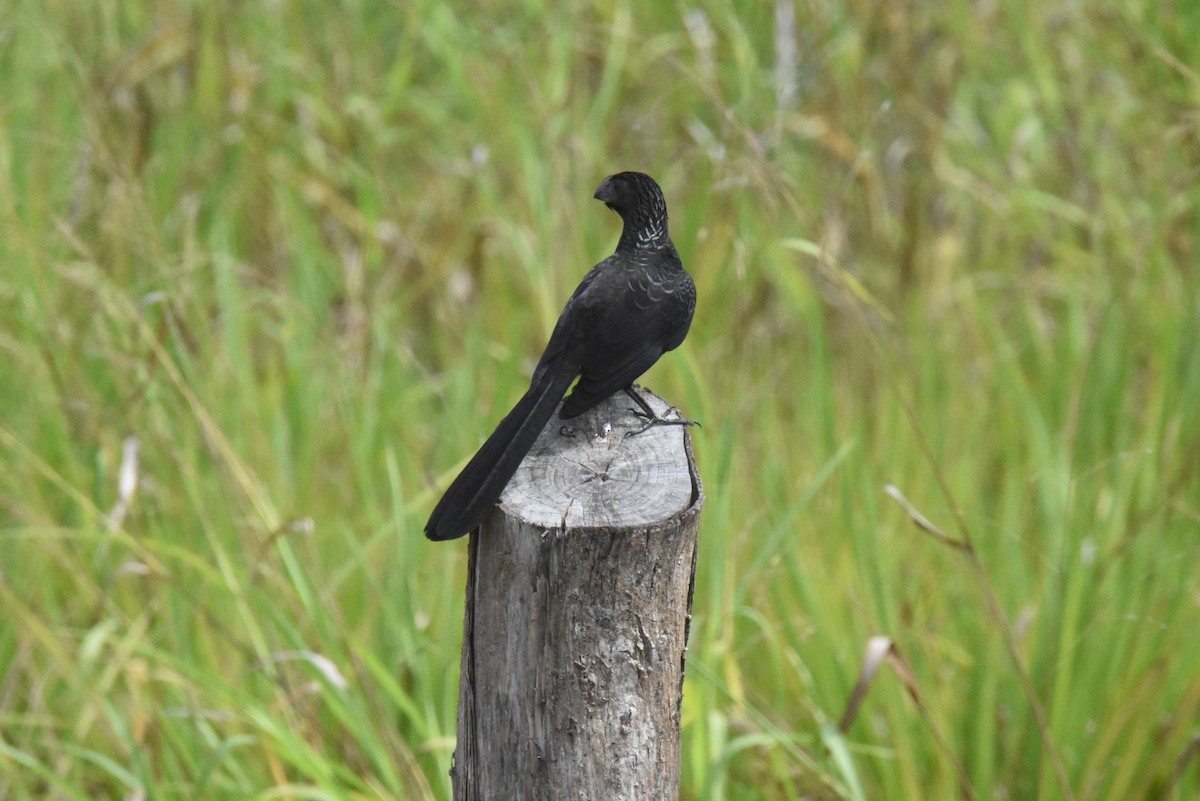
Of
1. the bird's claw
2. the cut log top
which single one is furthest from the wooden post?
the bird's claw

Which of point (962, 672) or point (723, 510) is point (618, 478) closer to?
point (723, 510)

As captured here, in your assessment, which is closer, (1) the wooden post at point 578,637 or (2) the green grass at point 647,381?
(1) the wooden post at point 578,637

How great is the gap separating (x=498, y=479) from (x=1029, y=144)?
11.2 feet

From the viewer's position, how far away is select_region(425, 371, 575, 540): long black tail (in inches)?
56.3

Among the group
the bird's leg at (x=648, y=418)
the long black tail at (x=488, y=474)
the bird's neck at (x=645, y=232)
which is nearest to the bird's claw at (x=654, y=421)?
the bird's leg at (x=648, y=418)

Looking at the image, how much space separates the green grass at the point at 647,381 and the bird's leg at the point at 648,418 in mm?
296

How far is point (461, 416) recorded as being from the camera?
2932mm

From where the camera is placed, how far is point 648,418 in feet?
6.00

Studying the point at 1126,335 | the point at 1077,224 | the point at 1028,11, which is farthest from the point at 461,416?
the point at 1028,11

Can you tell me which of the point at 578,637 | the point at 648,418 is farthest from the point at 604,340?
the point at 578,637

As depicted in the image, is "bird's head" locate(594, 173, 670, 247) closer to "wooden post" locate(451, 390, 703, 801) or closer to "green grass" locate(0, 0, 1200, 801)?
"green grass" locate(0, 0, 1200, 801)

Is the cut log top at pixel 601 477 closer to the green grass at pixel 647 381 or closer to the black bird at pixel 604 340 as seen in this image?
the black bird at pixel 604 340

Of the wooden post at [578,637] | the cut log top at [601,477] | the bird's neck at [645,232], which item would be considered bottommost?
the wooden post at [578,637]

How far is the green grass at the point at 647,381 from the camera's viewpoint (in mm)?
2277
